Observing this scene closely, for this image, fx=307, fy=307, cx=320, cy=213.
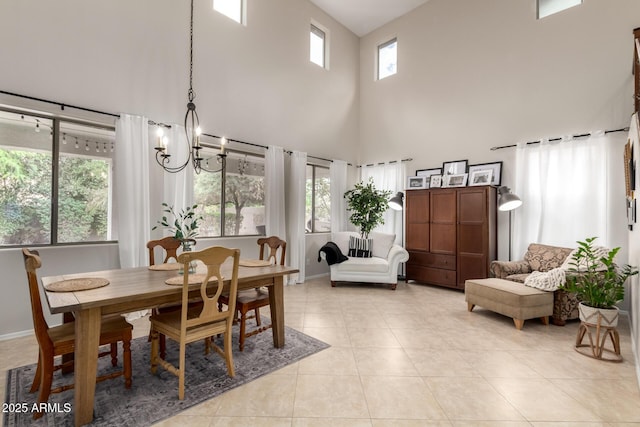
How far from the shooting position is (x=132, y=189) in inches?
141

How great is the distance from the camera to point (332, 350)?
2.79m

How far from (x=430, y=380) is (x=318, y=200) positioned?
4281mm

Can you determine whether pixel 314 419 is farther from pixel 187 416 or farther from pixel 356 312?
pixel 356 312

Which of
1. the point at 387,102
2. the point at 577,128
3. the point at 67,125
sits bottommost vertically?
the point at 67,125

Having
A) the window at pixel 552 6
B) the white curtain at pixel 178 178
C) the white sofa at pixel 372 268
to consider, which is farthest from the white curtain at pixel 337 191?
the window at pixel 552 6

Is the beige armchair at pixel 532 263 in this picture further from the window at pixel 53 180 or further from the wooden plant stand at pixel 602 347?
the window at pixel 53 180

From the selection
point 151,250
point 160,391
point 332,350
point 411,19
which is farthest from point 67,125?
point 411,19

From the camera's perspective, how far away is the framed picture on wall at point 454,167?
5.28 m

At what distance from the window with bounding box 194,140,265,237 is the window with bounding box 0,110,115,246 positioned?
1167 millimetres

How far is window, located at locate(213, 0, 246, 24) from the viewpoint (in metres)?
4.73

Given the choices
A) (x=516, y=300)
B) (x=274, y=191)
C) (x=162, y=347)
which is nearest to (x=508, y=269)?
(x=516, y=300)

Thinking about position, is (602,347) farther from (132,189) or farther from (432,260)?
(132,189)

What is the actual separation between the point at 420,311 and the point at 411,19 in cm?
554

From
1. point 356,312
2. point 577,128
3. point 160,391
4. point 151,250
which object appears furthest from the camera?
point 577,128
